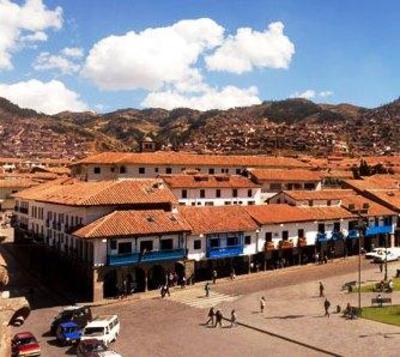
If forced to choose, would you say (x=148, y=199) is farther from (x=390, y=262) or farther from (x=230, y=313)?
(x=390, y=262)

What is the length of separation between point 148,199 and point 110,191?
3.40 m

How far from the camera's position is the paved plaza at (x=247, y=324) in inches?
1221

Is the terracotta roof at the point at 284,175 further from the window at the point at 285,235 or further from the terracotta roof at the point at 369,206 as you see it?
the window at the point at 285,235

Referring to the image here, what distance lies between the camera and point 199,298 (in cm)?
4369

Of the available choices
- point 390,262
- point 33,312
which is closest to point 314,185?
point 390,262

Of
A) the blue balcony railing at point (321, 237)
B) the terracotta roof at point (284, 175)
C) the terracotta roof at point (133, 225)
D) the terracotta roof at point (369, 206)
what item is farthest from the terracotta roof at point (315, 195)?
the terracotta roof at point (133, 225)

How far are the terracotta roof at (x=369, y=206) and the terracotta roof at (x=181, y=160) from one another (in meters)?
19.4

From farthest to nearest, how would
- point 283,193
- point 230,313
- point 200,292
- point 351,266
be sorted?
1. point 283,193
2. point 351,266
3. point 200,292
4. point 230,313

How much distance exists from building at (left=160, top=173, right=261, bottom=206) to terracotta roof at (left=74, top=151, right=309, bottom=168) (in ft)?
29.1

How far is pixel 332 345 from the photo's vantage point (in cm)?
3112

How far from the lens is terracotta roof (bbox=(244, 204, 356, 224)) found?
55344 millimetres

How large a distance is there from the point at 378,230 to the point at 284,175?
16.2 m

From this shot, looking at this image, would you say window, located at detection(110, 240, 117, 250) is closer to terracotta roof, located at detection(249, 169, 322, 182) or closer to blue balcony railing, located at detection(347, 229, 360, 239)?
blue balcony railing, located at detection(347, 229, 360, 239)

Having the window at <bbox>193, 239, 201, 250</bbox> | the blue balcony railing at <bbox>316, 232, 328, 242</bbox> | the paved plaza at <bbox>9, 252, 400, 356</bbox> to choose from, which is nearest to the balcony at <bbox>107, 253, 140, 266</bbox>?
the paved plaza at <bbox>9, 252, 400, 356</bbox>
